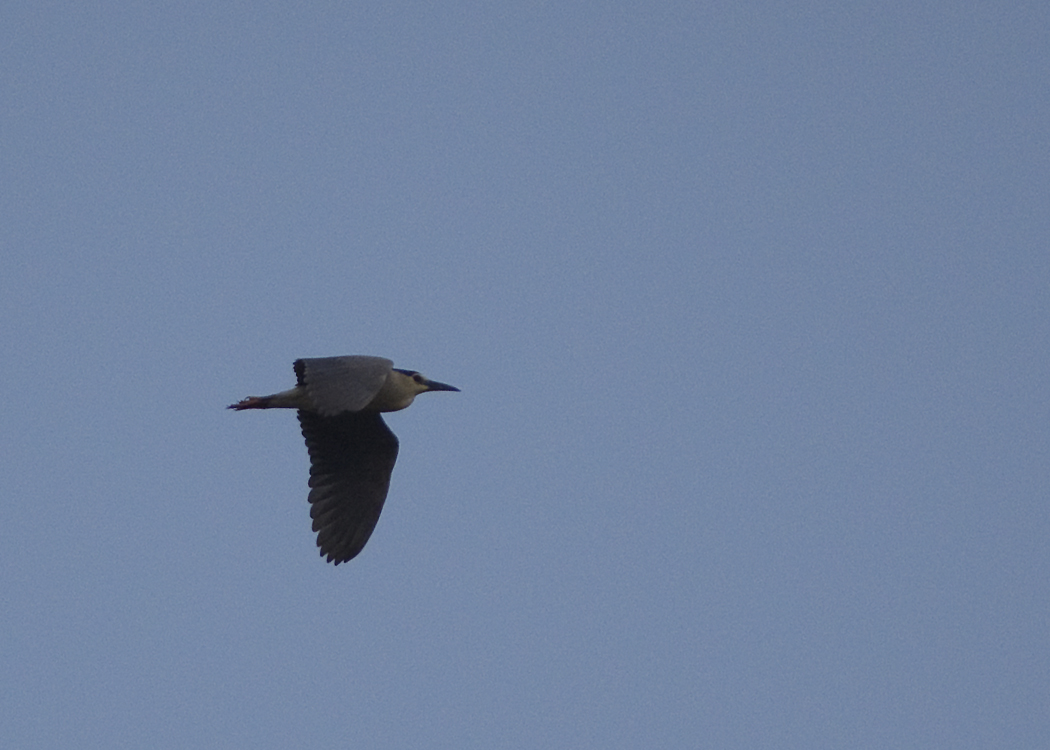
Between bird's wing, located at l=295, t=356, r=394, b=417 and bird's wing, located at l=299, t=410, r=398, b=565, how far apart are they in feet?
4.77

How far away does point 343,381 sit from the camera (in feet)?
40.5

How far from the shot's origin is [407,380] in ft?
48.0

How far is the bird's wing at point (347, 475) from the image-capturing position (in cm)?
1455

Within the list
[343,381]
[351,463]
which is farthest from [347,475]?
[343,381]

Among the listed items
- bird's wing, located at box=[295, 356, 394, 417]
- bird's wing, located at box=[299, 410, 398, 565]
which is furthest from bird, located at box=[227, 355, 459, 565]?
bird's wing, located at box=[295, 356, 394, 417]

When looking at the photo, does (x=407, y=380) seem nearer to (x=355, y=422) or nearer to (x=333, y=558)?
(x=355, y=422)

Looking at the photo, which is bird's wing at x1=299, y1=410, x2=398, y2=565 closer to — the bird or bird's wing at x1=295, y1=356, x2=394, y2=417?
the bird

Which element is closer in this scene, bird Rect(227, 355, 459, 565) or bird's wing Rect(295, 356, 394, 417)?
bird's wing Rect(295, 356, 394, 417)

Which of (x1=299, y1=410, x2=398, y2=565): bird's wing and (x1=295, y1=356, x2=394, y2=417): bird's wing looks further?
(x1=299, y1=410, x2=398, y2=565): bird's wing

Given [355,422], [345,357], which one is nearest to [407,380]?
[355,422]

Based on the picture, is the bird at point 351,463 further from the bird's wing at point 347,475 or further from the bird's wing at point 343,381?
the bird's wing at point 343,381

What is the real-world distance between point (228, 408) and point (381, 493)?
1.62 m

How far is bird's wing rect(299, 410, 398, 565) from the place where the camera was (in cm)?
1455

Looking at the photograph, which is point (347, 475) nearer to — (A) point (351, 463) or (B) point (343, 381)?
(A) point (351, 463)
